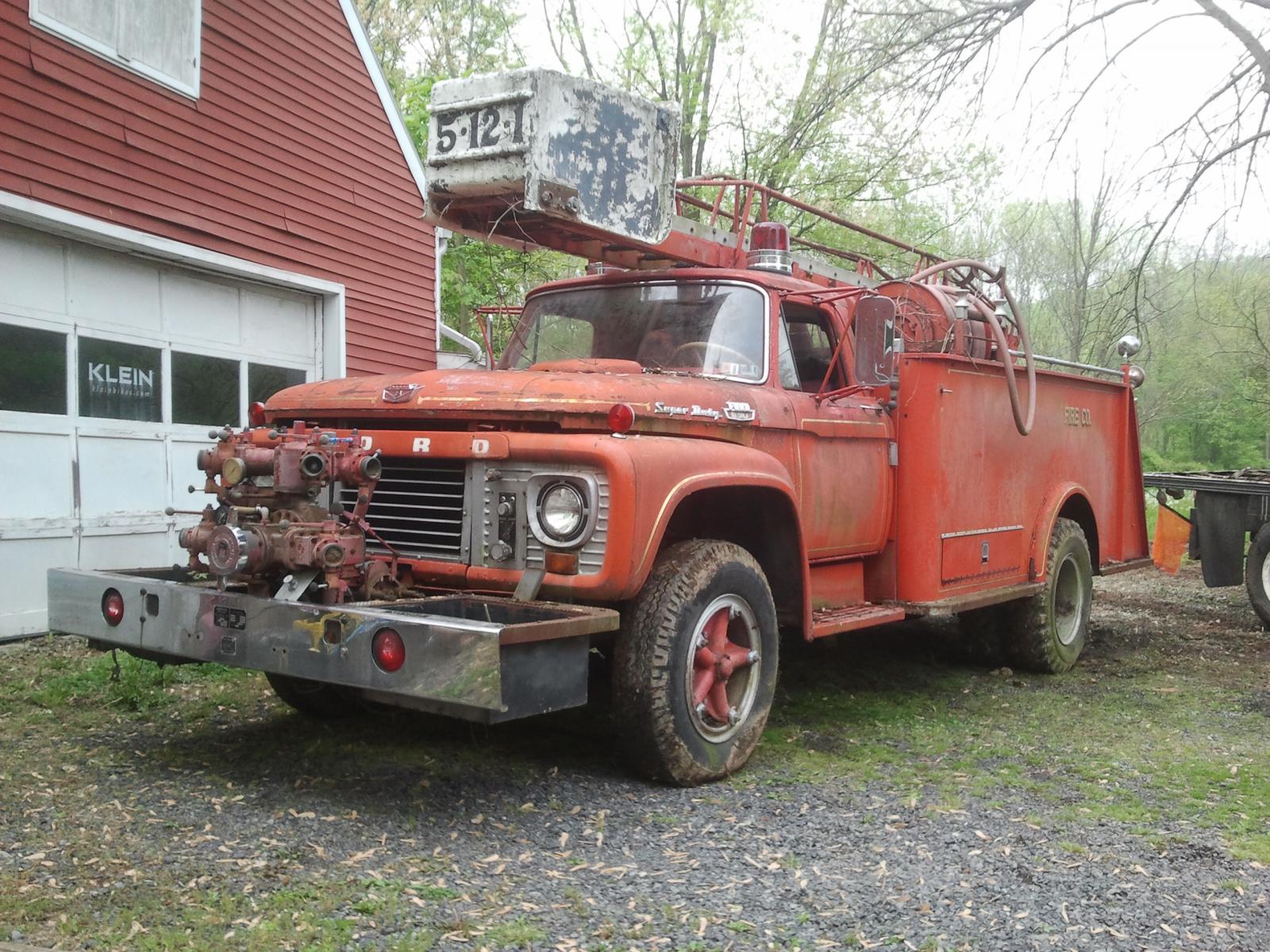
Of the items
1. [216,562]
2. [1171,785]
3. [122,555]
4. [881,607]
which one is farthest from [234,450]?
[122,555]

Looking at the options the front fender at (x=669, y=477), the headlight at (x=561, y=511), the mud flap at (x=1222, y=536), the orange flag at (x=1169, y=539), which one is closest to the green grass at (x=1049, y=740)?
the front fender at (x=669, y=477)

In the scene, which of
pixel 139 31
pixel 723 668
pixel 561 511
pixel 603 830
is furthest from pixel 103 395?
pixel 603 830

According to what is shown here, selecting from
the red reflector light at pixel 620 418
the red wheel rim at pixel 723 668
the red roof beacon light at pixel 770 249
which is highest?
the red roof beacon light at pixel 770 249

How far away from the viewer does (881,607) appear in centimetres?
573

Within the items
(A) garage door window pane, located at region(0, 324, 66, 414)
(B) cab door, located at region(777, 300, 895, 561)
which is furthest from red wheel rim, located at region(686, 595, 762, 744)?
(A) garage door window pane, located at region(0, 324, 66, 414)

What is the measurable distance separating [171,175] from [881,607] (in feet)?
19.5

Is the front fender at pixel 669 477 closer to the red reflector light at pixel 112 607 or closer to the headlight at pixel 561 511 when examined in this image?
the headlight at pixel 561 511

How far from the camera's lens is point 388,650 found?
142 inches

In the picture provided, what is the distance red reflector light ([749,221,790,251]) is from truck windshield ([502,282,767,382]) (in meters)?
0.82

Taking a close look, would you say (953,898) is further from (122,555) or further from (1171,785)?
(122,555)

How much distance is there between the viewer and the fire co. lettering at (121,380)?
25.6 ft

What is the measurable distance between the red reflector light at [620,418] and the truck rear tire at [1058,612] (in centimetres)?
380

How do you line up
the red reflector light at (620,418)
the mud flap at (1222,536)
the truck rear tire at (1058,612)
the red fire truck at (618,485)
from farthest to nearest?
the mud flap at (1222,536) → the truck rear tire at (1058,612) → the red reflector light at (620,418) → the red fire truck at (618,485)

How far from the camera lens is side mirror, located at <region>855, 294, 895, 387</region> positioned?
520cm
